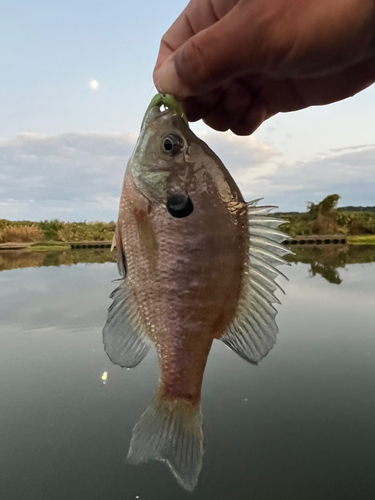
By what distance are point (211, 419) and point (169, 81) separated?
22.7ft

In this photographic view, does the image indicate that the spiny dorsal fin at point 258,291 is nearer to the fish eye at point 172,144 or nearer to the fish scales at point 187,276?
the fish scales at point 187,276

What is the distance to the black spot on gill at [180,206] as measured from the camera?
0.81 m

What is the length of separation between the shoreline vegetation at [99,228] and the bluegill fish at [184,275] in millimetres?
9233

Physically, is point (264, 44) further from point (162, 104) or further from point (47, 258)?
point (47, 258)

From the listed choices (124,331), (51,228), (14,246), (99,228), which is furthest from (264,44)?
(14,246)

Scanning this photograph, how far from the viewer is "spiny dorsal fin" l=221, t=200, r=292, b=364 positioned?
2.73 ft

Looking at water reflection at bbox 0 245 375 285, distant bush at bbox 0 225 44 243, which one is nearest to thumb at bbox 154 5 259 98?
water reflection at bbox 0 245 375 285

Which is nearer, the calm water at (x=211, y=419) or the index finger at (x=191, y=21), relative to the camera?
the index finger at (x=191, y=21)

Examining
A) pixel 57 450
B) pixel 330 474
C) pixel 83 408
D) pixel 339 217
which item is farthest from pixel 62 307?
pixel 339 217

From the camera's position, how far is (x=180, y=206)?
81 cm

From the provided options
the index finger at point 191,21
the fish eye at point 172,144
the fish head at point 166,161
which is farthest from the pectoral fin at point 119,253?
the index finger at point 191,21

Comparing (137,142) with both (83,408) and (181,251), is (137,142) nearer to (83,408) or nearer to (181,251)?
(181,251)

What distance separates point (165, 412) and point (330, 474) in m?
7.52

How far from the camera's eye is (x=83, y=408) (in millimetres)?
8000
